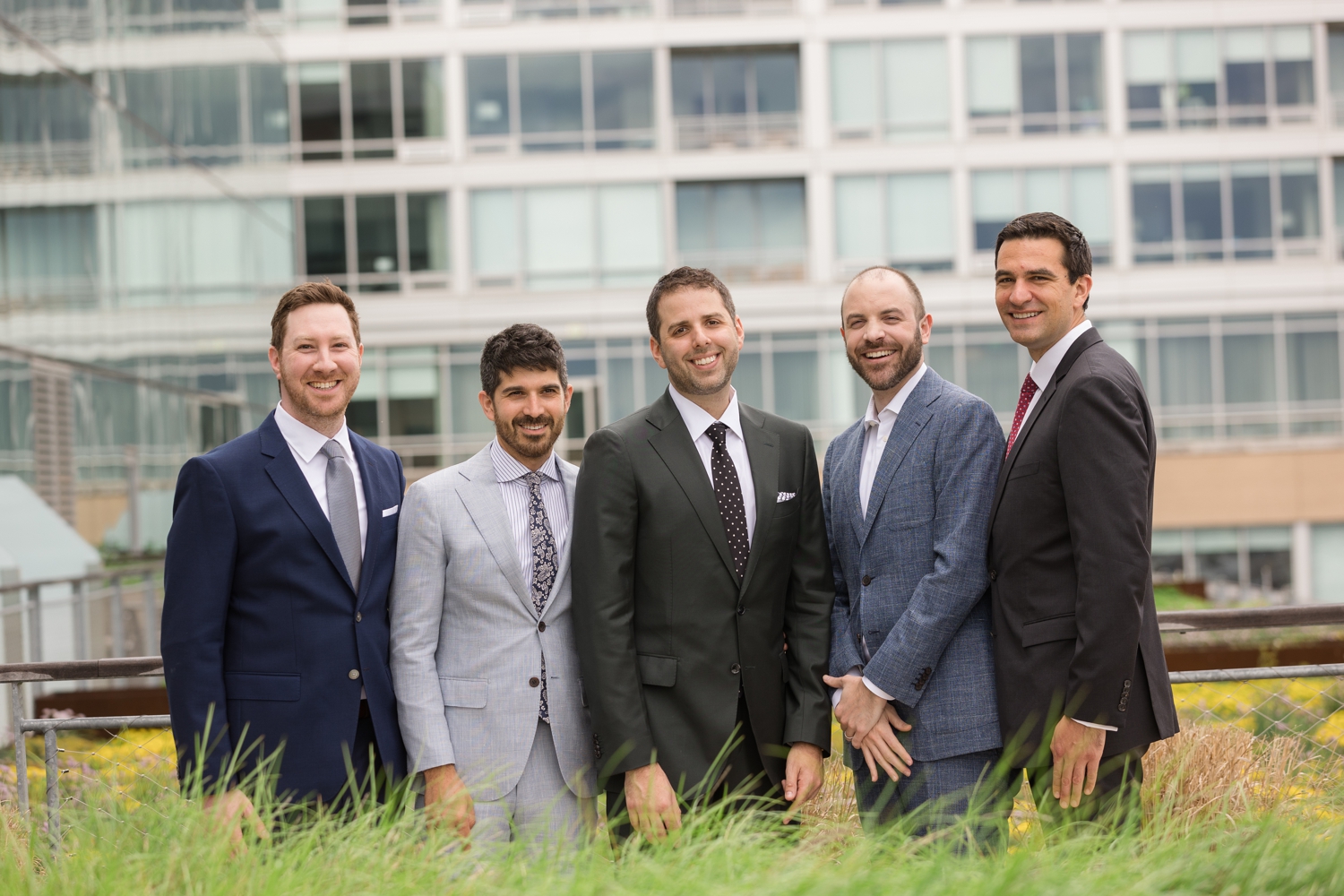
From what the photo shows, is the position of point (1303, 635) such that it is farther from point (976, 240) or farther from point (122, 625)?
point (976, 240)

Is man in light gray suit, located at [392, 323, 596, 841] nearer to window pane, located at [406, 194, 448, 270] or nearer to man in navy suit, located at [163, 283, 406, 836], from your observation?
man in navy suit, located at [163, 283, 406, 836]

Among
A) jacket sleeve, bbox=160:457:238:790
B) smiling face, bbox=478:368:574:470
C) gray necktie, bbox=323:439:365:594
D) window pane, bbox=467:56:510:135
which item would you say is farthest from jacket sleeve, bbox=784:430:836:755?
window pane, bbox=467:56:510:135

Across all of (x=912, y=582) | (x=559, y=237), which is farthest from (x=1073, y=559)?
(x=559, y=237)

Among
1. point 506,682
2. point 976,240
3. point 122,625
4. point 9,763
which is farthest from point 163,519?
point 976,240

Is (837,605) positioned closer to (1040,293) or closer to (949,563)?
(949,563)

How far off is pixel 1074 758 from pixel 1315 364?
84.2ft

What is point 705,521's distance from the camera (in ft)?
12.2

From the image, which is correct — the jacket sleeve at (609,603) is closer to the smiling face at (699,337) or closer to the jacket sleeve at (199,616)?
the smiling face at (699,337)

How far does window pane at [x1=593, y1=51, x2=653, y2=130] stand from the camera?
24578mm

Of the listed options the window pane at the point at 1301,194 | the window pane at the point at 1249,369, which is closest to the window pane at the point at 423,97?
the window pane at the point at 1249,369

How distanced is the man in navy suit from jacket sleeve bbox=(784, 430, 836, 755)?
1323 millimetres

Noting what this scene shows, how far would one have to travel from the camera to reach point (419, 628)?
3.63m

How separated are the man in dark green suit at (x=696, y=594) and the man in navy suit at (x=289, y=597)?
0.71 meters

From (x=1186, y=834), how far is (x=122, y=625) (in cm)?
1117
